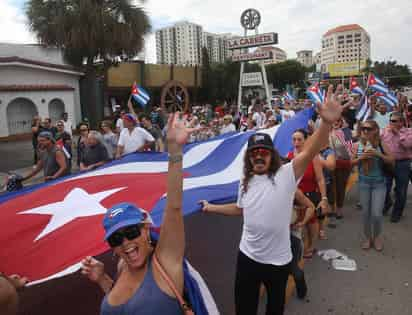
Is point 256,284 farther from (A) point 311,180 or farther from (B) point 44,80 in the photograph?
(B) point 44,80

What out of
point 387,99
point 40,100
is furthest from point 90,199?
point 40,100

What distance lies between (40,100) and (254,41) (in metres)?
12.4

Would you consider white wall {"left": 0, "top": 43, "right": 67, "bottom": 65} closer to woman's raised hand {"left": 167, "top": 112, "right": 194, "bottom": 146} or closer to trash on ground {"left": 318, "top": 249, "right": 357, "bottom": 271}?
trash on ground {"left": 318, "top": 249, "right": 357, "bottom": 271}

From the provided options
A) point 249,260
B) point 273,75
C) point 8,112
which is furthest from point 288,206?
point 273,75

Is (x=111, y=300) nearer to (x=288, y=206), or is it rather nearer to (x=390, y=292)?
(x=288, y=206)

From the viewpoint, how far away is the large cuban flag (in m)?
2.52

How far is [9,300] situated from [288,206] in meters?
1.66

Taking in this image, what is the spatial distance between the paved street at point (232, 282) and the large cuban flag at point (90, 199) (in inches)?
7.3

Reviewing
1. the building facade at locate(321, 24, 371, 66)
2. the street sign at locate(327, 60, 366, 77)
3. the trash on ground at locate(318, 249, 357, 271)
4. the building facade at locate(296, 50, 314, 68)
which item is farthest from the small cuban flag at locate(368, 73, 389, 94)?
the building facade at locate(296, 50, 314, 68)

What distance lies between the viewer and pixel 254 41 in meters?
21.1

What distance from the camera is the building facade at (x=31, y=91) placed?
58.8ft

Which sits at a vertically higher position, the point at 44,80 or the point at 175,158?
the point at 44,80

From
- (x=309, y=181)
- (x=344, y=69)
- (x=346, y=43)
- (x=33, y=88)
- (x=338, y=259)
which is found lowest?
(x=338, y=259)

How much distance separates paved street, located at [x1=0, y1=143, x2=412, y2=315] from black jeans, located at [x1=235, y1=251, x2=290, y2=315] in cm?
79
